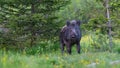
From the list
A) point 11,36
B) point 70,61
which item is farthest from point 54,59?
point 11,36

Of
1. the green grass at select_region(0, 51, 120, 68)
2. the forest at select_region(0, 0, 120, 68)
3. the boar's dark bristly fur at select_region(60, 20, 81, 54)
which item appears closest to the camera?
the green grass at select_region(0, 51, 120, 68)

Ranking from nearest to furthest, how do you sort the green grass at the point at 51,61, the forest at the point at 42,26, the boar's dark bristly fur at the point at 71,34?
the green grass at the point at 51,61 < the boar's dark bristly fur at the point at 71,34 < the forest at the point at 42,26

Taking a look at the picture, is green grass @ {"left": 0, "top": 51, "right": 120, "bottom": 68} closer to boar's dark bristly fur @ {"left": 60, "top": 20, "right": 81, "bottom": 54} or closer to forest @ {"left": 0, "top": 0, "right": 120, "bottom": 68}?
boar's dark bristly fur @ {"left": 60, "top": 20, "right": 81, "bottom": 54}

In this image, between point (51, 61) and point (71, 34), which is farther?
point (71, 34)

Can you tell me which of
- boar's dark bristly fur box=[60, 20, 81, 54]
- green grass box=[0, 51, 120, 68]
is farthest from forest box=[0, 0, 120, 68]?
green grass box=[0, 51, 120, 68]

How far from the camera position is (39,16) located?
15086 mm

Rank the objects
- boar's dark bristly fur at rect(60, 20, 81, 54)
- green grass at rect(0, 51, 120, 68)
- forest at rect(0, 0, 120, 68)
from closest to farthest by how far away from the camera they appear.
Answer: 1. green grass at rect(0, 51, 120, 68)
2. boar's dark bristly fur at rect(60, 20, 81, 54)
3. forest at rect(0, 0, 120, 68)

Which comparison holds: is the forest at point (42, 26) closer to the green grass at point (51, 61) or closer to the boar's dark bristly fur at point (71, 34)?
the boar's dark bristly fur at point (71, 34)

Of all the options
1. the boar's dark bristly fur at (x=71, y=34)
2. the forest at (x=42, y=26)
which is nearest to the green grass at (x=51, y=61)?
the boar's dark bristly fur at (x=71, y=34)

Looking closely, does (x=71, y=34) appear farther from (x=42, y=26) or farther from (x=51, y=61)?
(x=51, y=61)

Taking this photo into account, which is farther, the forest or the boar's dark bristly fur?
the forest

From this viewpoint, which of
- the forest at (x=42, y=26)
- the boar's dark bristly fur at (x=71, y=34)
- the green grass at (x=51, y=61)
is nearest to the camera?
the green grass at (x=51, y=61)

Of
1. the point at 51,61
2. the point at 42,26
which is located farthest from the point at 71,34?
the point at 51,61

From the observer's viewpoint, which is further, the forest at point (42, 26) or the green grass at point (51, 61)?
the forest at point (42, 26)
